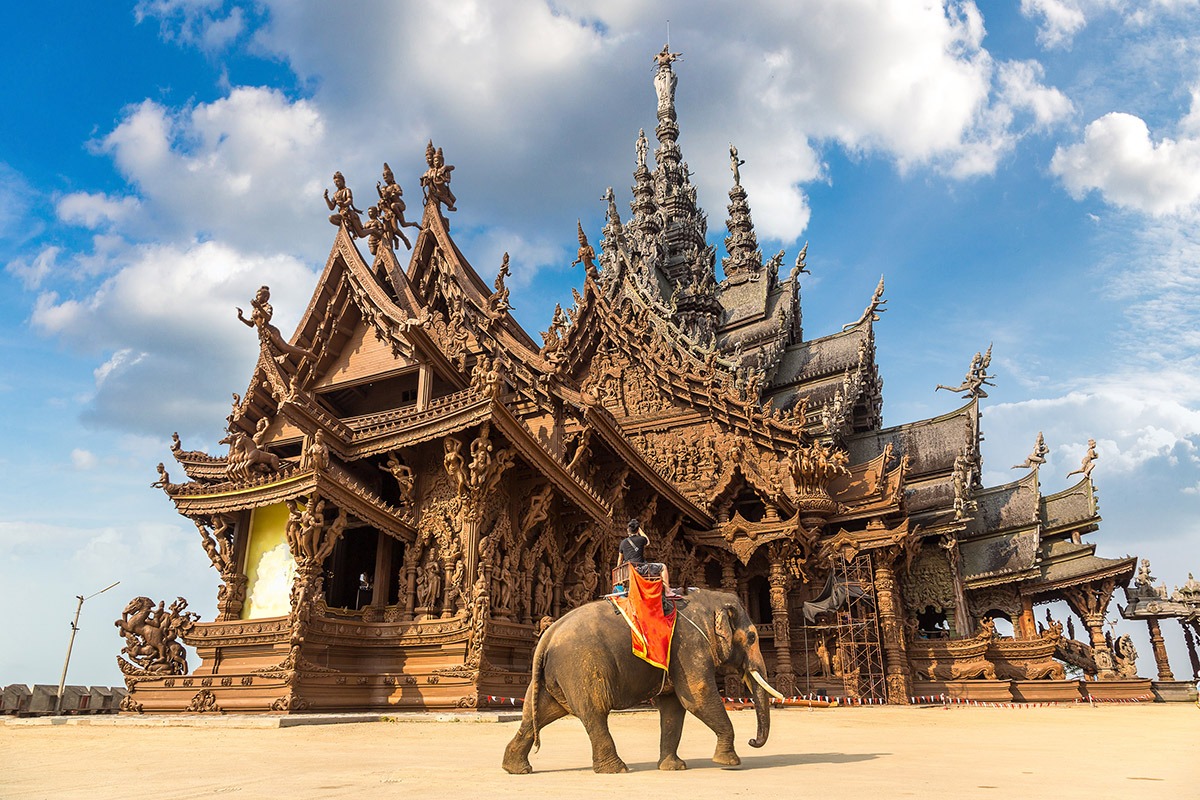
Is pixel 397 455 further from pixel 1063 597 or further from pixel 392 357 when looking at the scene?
pixel 1063 597

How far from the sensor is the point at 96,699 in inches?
666

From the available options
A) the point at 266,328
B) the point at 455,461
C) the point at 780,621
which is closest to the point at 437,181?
the point at 266,328

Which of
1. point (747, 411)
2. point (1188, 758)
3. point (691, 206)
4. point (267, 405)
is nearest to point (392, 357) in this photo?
point (267, 405)

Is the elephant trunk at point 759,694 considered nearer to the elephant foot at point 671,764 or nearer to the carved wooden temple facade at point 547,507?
the elephant foot at point 671,764

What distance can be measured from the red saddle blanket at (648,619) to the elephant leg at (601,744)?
45 cm

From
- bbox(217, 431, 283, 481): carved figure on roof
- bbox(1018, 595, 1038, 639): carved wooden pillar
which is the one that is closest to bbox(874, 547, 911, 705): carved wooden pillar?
bbox(1018, 595, 1038, 639): carved wooden pillar

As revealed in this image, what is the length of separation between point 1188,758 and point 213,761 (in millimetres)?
6671

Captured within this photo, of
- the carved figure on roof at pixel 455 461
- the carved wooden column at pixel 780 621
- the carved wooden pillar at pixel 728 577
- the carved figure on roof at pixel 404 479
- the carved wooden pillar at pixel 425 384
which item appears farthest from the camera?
the carved wooden pillar at pixel 728 577

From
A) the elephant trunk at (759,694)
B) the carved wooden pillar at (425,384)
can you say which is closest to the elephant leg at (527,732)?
the elephant trunk at (759,694)

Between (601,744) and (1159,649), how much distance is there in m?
22.2

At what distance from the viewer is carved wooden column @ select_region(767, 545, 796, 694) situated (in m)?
15.8

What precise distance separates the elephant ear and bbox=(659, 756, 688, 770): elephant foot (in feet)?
2.23

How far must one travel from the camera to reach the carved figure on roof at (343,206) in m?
15.2

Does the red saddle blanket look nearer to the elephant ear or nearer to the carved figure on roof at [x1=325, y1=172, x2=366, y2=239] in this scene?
the elephant ear
